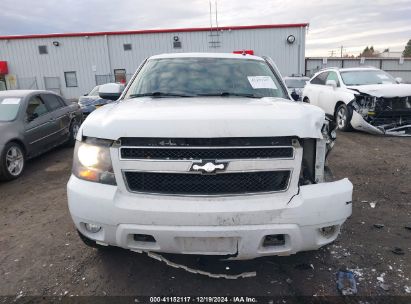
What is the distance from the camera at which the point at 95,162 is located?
231cm

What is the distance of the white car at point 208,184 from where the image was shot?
6.95ft

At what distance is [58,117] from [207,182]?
6075 millimetres

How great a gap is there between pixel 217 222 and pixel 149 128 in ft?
2.43

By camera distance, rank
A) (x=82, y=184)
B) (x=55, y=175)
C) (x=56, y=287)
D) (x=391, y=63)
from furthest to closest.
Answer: (x=391, y=63), (x=55, y=175), (x=56, y=287), (x=82, y=184)

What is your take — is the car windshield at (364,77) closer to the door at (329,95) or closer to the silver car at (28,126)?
the door at (329,95)

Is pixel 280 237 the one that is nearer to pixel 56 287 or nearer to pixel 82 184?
pixel 82 184

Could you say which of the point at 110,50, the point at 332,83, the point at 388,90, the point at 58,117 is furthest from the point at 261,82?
the point at 110,50

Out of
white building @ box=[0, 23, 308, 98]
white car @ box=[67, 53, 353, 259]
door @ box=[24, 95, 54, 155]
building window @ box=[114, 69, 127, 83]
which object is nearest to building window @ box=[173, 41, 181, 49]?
white building @ box=[0, 23, 308, 98]

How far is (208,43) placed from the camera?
2456cm

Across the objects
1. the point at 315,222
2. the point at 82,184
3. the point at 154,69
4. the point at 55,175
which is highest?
the point at 154,69

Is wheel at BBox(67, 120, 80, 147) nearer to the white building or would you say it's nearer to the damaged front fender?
the damaged front fender

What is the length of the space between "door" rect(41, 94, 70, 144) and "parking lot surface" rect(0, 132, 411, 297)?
3055mm

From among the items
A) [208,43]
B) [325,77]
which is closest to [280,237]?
[325,77]

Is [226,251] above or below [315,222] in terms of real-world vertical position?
below
